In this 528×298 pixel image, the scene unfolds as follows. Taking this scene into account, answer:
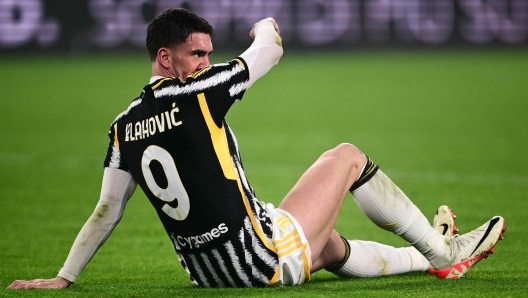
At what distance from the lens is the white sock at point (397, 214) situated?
3.94 metres

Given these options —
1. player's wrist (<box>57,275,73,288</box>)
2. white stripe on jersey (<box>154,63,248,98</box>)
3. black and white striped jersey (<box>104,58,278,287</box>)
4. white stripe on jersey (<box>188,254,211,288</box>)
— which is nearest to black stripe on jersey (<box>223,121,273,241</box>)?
black and white striped jersey (<box>104,58,278,287</box>)

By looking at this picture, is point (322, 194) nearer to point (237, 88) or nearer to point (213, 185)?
point (213, 185)

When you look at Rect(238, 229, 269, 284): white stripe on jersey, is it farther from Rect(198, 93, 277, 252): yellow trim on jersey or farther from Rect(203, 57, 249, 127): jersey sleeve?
Rect(203, 57, 249, 127): jersey sleeve

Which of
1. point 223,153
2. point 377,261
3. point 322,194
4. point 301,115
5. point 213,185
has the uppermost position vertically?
point 223,153

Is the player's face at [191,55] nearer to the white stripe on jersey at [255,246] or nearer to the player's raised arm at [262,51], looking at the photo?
Answer: the player's raised arm at [262,51]

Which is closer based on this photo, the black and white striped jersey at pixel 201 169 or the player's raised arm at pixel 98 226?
the black and white striped jersey at pixel 201 169

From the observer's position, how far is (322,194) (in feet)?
12.7

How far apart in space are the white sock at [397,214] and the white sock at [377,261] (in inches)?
12.3

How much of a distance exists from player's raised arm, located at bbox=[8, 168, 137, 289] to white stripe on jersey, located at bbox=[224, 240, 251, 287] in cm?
56

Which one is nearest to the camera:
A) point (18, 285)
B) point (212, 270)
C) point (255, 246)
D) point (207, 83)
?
point (207, 83)

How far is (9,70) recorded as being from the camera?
20.3 m

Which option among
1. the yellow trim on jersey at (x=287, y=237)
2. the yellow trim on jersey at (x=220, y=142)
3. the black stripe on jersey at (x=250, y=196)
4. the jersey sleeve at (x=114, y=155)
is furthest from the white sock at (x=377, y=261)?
the jersey sleeve at (x=114, y=155)

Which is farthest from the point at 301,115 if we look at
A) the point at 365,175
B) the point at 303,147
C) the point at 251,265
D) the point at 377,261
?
the point at 251,265

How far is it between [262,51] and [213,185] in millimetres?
625
